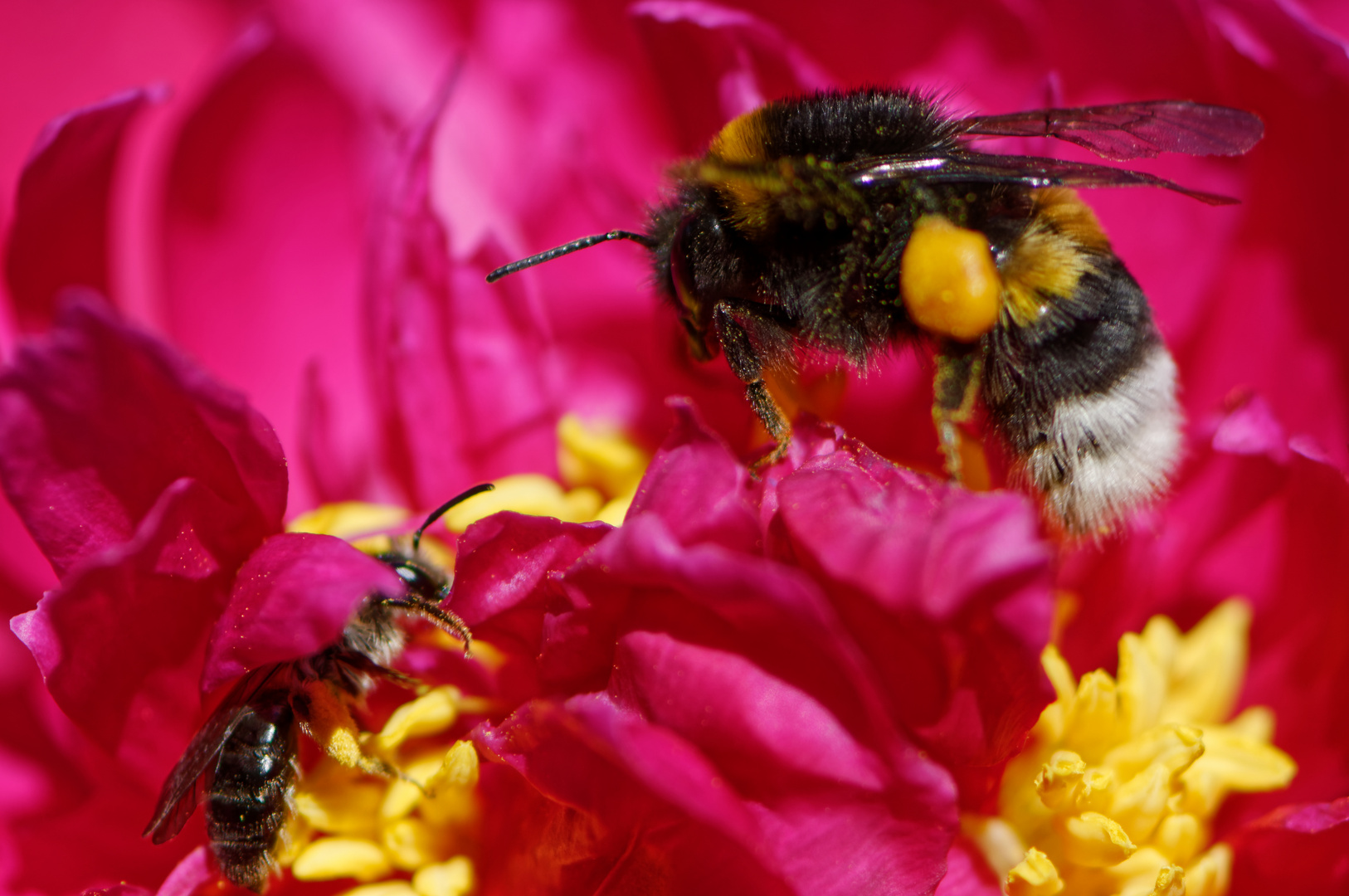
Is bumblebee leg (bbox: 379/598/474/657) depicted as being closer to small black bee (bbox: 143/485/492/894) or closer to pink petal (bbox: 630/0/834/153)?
small black bee (bbox: 143/485/492/894)

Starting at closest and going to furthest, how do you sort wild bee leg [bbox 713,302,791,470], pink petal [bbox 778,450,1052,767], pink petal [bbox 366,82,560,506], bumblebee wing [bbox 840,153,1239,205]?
pink petal [bbox 778,450,1052,767] < bumblebee wing [bbox 840,153,1239,205] < wild bee leg [bbox 713,302,791,470] < pink petal [bbox 366,82,560,506]

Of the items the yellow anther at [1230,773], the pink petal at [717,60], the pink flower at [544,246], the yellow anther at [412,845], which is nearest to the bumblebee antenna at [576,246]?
the pink flower at [544,246]

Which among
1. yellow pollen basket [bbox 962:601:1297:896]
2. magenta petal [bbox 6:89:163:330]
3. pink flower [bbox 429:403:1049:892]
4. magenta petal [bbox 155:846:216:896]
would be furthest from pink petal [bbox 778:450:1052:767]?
magenta petal [bbox 6:89:163:330]

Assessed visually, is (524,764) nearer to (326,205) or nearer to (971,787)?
(971,787)

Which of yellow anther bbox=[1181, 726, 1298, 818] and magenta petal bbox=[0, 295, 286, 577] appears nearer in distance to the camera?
magenta petal bbox=[0, 295, 286, 577]

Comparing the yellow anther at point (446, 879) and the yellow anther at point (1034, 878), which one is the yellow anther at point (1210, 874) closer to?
the yellow anther at point (1034, 878)

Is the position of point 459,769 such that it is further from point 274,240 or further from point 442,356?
point 274,240

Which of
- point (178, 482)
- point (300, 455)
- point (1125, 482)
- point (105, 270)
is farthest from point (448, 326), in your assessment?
point (1125, 482)
